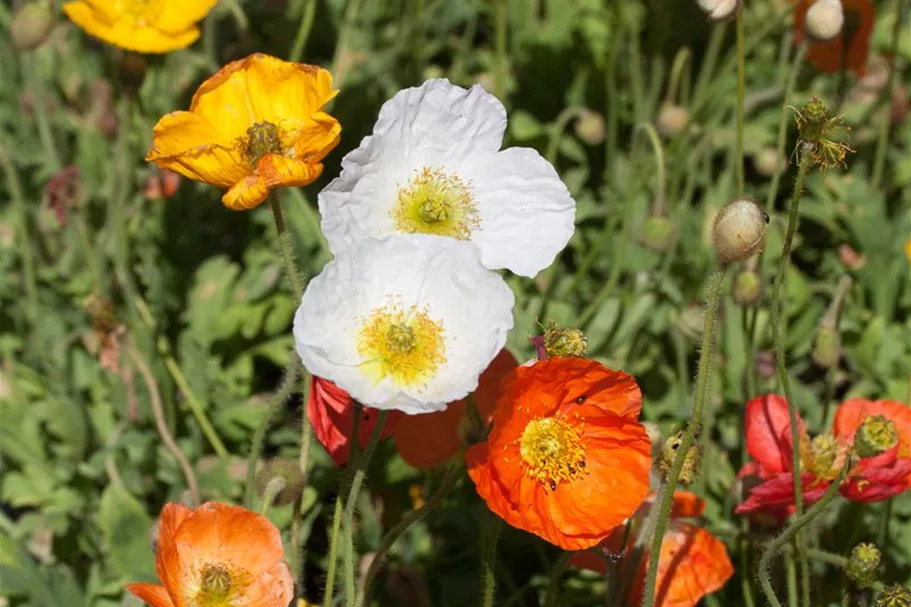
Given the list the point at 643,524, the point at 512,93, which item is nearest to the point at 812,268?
the point at 512,93

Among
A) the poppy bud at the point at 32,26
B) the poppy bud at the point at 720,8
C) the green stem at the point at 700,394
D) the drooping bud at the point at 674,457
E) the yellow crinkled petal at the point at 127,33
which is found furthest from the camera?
the poppy bud at the point at 32,26

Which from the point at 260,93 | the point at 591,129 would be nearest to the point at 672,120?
the point at 591,129

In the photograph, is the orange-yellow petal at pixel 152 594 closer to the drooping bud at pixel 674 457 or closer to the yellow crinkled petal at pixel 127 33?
the drooping bud at pixel 674 457

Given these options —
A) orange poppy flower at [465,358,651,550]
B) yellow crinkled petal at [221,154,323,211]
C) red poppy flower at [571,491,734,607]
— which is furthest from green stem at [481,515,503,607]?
yellow crinkled petal at [221,154,323,211]

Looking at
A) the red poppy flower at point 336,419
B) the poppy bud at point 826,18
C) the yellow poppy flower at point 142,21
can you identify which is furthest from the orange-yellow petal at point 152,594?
the poppy bud at point 826,18

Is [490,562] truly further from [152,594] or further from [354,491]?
[152,594]

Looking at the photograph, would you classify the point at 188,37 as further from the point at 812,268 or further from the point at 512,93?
the point at 812,268

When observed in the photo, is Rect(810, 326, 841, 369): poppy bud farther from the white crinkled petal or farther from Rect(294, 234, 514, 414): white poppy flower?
Rect(294, 234, 514, 414): white poppy flower
